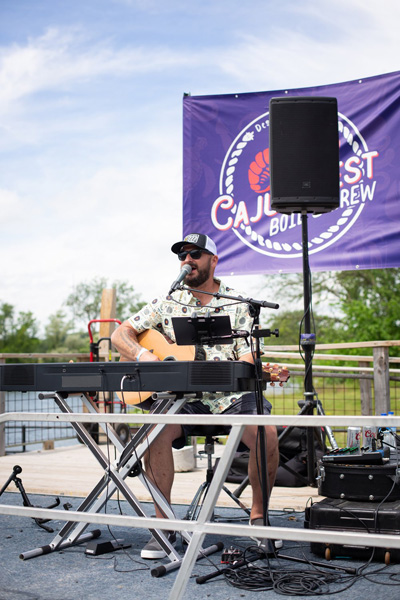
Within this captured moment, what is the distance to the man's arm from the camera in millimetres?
2986

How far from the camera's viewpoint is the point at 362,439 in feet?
10.8

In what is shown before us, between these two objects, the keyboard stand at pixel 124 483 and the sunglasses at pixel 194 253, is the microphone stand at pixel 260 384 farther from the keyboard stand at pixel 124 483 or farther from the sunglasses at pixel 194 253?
the sunglasses at pixel 194 253

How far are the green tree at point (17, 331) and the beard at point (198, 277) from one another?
113 feet

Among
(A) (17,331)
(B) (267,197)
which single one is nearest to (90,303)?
(A) (17,331)

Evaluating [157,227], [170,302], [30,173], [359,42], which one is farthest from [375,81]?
[157,227]

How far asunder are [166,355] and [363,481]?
1060 mm

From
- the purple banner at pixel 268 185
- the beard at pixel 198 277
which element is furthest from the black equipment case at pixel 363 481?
the purple banner at pixel 268 185

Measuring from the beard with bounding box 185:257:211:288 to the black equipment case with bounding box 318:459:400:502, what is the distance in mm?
1081

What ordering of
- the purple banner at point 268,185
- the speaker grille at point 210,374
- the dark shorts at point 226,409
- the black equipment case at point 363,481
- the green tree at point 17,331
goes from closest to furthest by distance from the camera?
the speaker grille at point 210,374 → the black equipment case at point 363,481 → the dark shorts at point 226,409 → the purple banner at point 268,185 → the green tree at point 17,331

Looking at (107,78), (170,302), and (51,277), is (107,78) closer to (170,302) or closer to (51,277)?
(170,302)

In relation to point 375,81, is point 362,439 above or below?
below

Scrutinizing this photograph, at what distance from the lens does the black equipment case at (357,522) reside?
2562 mm

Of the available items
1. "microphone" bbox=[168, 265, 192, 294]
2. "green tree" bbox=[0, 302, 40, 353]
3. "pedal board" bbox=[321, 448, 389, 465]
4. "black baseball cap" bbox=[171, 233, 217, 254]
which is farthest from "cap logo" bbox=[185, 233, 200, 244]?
"green tree" bbox=[0, 302, 40, 353]

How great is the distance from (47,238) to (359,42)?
2267cm
